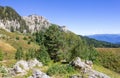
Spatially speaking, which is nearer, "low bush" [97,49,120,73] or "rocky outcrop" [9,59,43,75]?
"rocky outcrop" [9,59,43,75]

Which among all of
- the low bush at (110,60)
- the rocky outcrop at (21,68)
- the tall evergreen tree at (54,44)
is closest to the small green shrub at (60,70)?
the rocky outcrop at (21,68)

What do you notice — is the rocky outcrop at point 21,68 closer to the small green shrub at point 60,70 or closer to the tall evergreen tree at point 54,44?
the small green shrub at point 60,70

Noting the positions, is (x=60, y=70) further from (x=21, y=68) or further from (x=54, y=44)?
(x=54, y=44)

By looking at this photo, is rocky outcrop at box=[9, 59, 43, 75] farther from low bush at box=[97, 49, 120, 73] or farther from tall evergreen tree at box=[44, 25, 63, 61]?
low bush at box=[97, 49, 120, 73]

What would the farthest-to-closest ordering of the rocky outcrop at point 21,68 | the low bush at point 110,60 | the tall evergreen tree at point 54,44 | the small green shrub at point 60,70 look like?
the low bush at point 110,60, the tall evergreen tree at point 54,44, the rocky outcrop at point 21,68, the small green shrub at point 60,70

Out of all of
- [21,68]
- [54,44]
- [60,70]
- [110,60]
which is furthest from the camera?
[110,60]

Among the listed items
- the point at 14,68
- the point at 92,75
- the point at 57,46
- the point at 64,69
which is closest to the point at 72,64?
the point at 64,69

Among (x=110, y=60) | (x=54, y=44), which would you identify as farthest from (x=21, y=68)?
(x=110, y=60)

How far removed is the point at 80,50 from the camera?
73.7 meters

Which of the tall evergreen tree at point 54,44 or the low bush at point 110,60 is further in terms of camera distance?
the low bush at point 110,60

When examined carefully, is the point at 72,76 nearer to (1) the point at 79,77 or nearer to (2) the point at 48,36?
(1) the point at 79,77

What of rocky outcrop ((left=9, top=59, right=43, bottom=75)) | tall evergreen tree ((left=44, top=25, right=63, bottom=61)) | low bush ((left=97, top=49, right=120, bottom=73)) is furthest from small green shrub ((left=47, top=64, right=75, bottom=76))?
low bush ((left=97, top=49, right=120, bottom=73))

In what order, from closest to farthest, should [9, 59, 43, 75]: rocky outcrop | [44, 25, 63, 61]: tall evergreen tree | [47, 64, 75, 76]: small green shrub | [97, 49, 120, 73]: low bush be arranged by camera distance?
1. [47, 64, 75, 76]: small green shrub
2. [9, 59, 43, 75]: rocky outcrop
3. [44, 25, 63, 61]: tall evergreen tree
4. [97, 49, 120, 73]: low bush

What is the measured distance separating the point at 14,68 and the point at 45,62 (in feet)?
53.0
